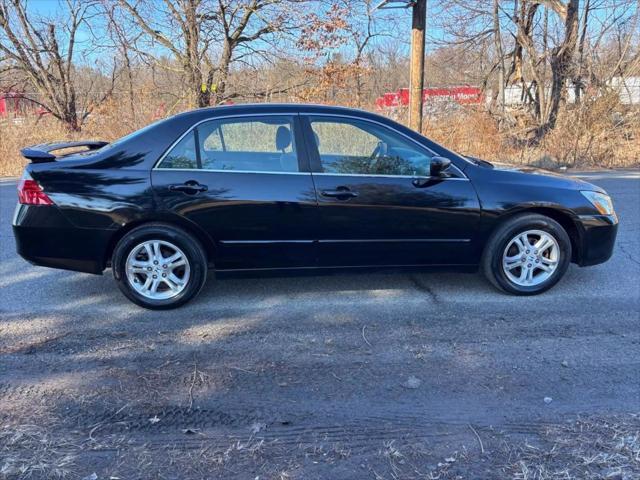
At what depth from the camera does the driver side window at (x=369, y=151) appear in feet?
14.5

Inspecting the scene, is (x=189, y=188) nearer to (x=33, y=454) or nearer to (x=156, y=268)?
(x=156, y=268)

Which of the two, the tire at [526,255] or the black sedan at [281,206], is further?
the tire at [526,255]

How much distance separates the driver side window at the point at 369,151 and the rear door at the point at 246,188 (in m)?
0.21

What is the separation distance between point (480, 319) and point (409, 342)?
741mm

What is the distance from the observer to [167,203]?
4191 millimetres

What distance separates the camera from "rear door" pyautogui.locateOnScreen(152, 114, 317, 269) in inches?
166

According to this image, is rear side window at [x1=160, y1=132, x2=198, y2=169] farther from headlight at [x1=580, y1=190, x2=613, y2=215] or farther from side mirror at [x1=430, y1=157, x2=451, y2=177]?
headlight at [x1=580, y1=190, x2=613, y2=215]

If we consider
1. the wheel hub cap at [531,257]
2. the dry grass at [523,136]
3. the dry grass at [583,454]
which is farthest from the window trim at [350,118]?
the dry grass at [523,136]

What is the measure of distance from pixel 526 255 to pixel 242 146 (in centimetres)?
259

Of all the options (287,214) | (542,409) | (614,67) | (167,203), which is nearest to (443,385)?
(542,409)

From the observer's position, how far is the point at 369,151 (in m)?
4.49

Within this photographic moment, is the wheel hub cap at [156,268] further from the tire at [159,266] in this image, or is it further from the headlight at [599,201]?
the headlight at [599,201]

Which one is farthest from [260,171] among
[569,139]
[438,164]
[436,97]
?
[436,97]

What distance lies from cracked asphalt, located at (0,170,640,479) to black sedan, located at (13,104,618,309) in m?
0.36
